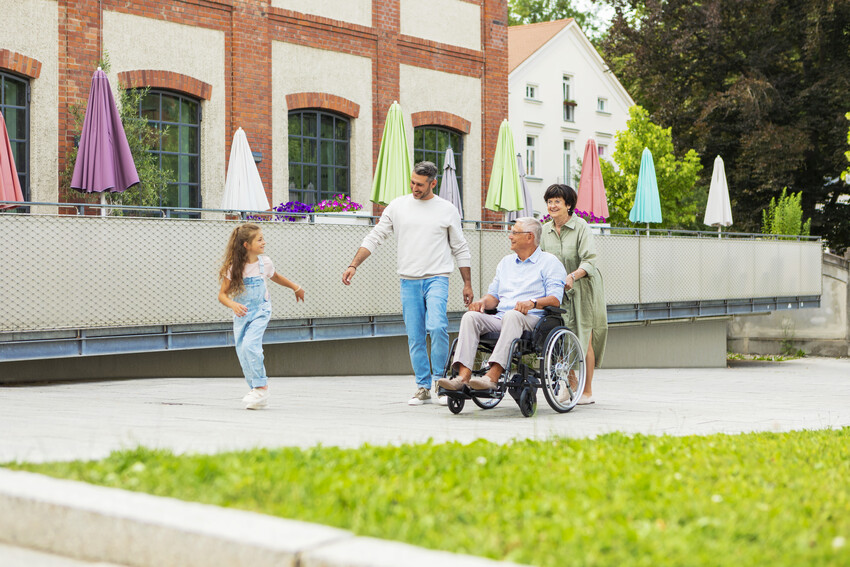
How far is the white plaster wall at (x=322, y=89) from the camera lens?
59.2 ft

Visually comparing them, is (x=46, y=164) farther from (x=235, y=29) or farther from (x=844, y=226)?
(x=844, y=226)

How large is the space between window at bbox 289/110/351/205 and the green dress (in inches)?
379

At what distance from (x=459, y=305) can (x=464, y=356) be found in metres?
7.95

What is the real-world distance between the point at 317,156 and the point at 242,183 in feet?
12.3

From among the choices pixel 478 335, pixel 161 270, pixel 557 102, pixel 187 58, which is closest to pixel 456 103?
pixel 187 58

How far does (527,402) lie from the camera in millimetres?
8219

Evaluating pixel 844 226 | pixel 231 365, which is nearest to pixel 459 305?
pixel 231 365

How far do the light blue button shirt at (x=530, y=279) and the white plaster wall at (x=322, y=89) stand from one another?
32.4 ft

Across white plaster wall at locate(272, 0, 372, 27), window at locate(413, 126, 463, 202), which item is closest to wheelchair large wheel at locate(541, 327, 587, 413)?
white plaster wall at locate(272, 0, 372, 27)

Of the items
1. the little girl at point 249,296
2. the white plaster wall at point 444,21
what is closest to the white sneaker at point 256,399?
the little girl at point 249,296

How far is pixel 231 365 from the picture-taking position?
47.3ft

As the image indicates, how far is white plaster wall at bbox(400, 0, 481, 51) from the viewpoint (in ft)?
66.8

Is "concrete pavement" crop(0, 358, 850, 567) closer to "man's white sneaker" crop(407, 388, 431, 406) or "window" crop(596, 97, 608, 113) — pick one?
"man's white sneaker" crop(407, 388, 431, 406)

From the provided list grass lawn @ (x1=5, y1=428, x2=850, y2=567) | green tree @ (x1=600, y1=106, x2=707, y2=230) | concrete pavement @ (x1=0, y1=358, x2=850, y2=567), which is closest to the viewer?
grass lawn @ (x1=5, y1=428, x2=850, y2=567)
